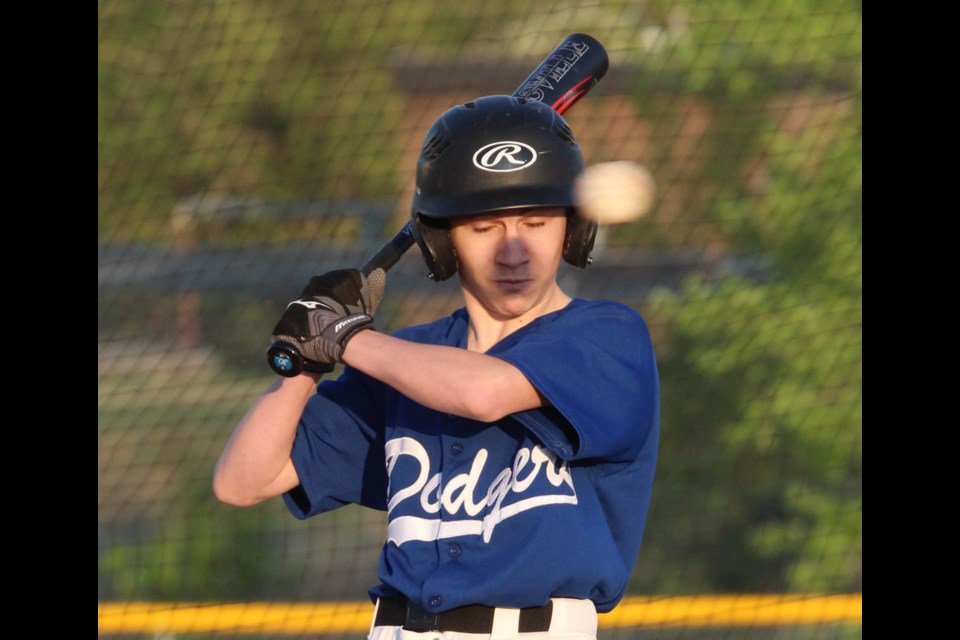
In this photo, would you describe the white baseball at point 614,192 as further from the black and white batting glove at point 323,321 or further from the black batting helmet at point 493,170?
the black and white batting glove at point 323,321

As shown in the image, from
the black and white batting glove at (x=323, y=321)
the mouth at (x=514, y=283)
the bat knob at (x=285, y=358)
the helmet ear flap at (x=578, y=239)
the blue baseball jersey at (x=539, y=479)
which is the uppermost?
the helmet ear flap at (x=578, y=239)

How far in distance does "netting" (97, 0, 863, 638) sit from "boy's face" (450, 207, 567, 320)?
8.37 ft

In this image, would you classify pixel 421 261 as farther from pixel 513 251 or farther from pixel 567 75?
pixel 513 251

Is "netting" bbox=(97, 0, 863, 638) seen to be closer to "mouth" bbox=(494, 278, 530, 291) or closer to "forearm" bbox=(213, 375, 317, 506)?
"forearm" bbox=(213, 375, 317, 506)

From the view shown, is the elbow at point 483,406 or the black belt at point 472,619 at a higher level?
the elbow at point 483,406

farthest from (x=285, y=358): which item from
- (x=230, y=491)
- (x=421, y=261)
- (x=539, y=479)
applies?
(x=421, y=261)

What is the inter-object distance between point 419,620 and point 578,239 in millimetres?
646

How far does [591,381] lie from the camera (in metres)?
1.84

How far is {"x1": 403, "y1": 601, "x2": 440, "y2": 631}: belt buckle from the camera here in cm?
183

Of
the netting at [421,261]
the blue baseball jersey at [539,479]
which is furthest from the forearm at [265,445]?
the netting at [421,261]

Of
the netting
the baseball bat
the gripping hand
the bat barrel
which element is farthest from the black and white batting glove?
the netting

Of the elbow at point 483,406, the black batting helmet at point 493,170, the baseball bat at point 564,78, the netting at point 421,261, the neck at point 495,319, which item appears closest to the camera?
the elbow at point 483,406

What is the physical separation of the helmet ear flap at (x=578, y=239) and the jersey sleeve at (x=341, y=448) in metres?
0.41

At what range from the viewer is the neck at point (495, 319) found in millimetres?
2029
